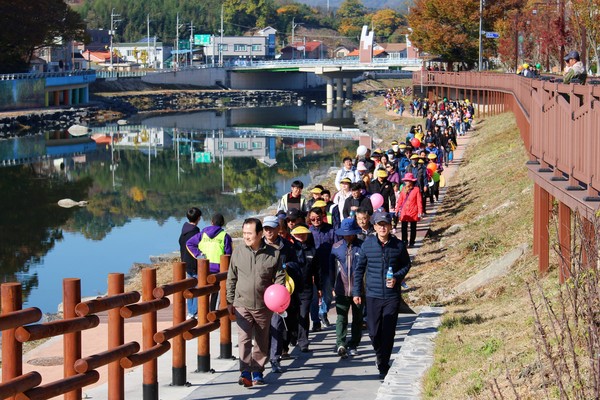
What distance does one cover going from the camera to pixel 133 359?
8.48 metres

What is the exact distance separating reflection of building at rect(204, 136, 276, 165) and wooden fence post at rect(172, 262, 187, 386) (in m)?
43.0

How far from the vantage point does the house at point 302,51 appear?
16850 cm

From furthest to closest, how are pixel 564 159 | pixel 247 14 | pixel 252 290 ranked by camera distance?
1. pixel 247 14
2. pixel 564 159
3. pixel 252 290

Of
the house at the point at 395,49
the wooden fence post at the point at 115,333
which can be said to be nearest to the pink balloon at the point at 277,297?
the wooden fence post at the point at 115,333

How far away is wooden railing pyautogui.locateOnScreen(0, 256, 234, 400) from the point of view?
6941mm

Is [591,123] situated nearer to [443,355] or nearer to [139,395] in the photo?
[443,355]

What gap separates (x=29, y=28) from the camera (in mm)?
84625

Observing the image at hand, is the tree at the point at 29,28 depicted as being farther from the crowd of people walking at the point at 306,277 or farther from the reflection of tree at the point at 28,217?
the crowd of people walking at the point at 306,277

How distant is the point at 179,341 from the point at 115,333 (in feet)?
4.43

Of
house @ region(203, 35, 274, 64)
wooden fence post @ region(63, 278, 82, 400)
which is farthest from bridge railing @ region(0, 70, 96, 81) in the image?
wooden fence post @ region(63, 278, 82, 400)

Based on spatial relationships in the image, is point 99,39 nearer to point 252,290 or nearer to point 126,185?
point 126,185

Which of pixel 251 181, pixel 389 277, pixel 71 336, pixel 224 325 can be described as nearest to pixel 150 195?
pixel 251 181

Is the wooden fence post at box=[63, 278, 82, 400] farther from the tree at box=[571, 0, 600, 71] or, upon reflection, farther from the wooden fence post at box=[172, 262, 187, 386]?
the tree at box=[571, 0, 600, 71]

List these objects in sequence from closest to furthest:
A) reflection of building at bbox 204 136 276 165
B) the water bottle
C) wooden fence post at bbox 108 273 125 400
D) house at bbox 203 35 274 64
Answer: wooden fence post at bbox 108 273 125 400 < the water bottle < reflection of building at bbox 204 136 276 165 < house at bbox 203 35 274 64
